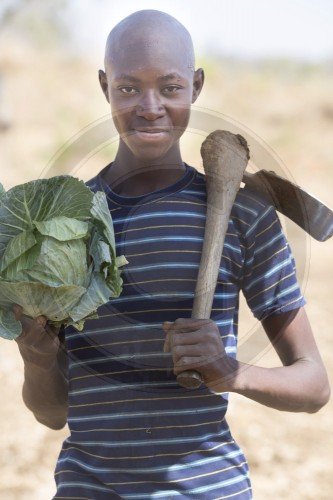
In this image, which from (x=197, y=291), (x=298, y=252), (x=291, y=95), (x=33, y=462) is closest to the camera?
(x=197, y=291)

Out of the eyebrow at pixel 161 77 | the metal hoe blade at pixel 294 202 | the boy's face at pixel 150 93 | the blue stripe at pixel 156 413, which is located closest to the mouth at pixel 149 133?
the boy's face at pixel 150 93

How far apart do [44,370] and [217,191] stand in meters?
0.57

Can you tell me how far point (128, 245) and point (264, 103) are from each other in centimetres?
1128

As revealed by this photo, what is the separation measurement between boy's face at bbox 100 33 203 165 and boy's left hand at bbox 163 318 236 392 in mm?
385

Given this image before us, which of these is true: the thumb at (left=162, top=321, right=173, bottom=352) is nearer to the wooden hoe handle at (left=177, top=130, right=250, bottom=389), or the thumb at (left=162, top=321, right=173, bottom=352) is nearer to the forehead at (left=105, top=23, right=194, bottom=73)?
the wooden hoe handle at (left=177, top=130, right=250, bottom=389)

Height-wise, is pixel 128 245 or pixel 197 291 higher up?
pixel 128 245

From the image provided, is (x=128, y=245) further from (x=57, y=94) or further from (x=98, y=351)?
(x=57, y=94)

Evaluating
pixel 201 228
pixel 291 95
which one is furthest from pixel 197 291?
pixel 291 95

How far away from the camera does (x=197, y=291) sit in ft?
6.16

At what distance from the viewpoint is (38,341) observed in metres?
1.89

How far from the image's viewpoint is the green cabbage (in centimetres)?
179

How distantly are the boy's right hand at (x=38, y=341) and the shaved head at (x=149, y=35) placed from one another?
0.57 m

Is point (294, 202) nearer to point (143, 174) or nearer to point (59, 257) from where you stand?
point (143, 174)

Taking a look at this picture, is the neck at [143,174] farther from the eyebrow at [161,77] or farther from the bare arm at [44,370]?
the bare arm at [44,370]
